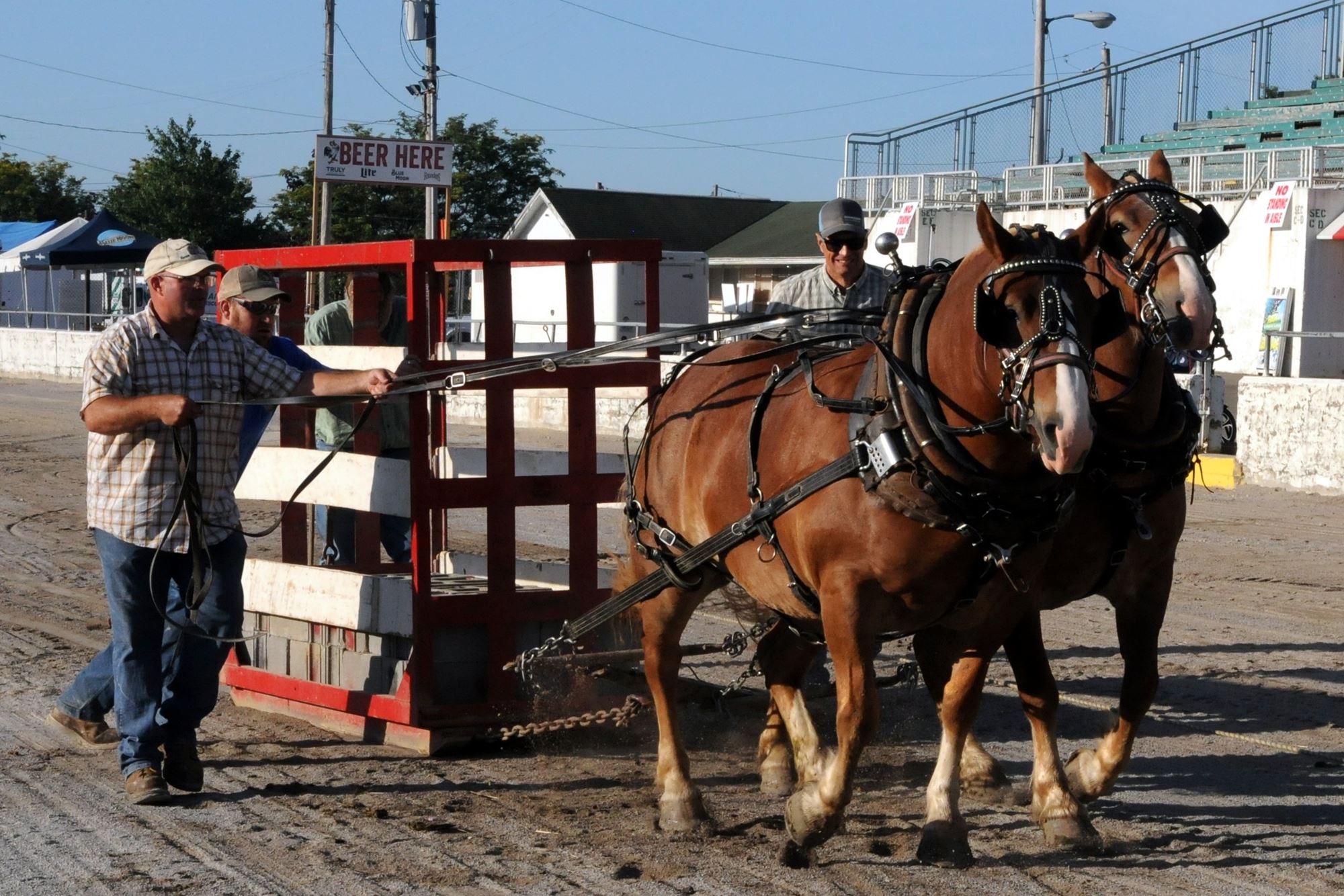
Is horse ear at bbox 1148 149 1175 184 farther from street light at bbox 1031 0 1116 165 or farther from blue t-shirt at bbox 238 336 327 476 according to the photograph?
street light at bbox 1031 0 1116 165

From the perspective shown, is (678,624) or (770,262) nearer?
(678,624)

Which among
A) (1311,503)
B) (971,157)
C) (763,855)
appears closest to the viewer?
(763,855)

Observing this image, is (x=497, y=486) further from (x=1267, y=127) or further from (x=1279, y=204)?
(x=1267, y=127)

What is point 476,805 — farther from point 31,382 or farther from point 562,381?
point 31,382

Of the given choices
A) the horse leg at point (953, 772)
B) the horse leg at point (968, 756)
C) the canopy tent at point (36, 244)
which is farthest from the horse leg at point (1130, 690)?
the canopy tent at point (36, 244)

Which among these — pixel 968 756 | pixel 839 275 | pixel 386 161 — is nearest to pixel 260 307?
pixel 839 275

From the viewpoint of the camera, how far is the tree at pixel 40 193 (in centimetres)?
6091

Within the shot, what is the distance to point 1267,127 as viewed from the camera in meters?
28.4

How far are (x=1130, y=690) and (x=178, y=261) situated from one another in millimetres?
3654

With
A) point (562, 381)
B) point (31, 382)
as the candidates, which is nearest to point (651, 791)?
point (562, 381)

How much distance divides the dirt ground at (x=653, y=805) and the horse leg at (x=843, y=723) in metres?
0.18

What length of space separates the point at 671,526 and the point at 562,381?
837 mm

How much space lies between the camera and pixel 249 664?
682cm

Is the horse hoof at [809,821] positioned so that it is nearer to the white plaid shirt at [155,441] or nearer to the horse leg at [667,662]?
the horse leg at [667,662]
